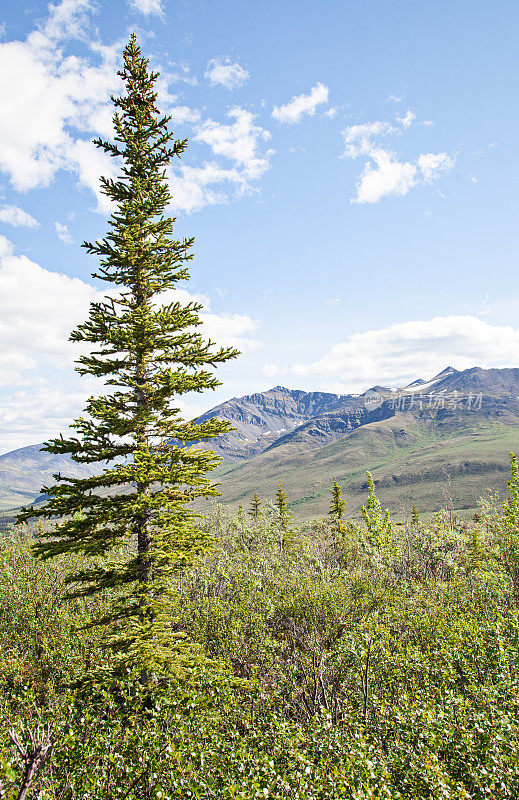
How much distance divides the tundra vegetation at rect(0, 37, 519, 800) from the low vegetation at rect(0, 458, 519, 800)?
76mm

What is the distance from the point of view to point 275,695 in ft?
39.2

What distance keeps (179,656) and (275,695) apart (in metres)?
3.50

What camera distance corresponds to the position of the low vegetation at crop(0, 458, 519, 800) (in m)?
7.46

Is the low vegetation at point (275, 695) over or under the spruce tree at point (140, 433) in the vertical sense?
under

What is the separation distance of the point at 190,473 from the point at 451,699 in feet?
30.1

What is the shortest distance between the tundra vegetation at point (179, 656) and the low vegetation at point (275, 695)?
0.08 meters

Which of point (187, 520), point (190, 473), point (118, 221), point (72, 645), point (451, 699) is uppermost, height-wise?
point (118, 221)

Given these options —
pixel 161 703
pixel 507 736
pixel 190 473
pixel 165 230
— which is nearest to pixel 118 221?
pixel 165 230

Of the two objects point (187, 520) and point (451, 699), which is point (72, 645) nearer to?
point (187, 520)

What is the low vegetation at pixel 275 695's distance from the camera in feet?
24.5

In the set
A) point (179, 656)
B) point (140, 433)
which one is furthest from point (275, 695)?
point (140, 433)

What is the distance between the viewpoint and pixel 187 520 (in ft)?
40.9

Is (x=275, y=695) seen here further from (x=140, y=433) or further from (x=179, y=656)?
(x=140, y=433)

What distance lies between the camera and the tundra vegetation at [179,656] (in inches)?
302
